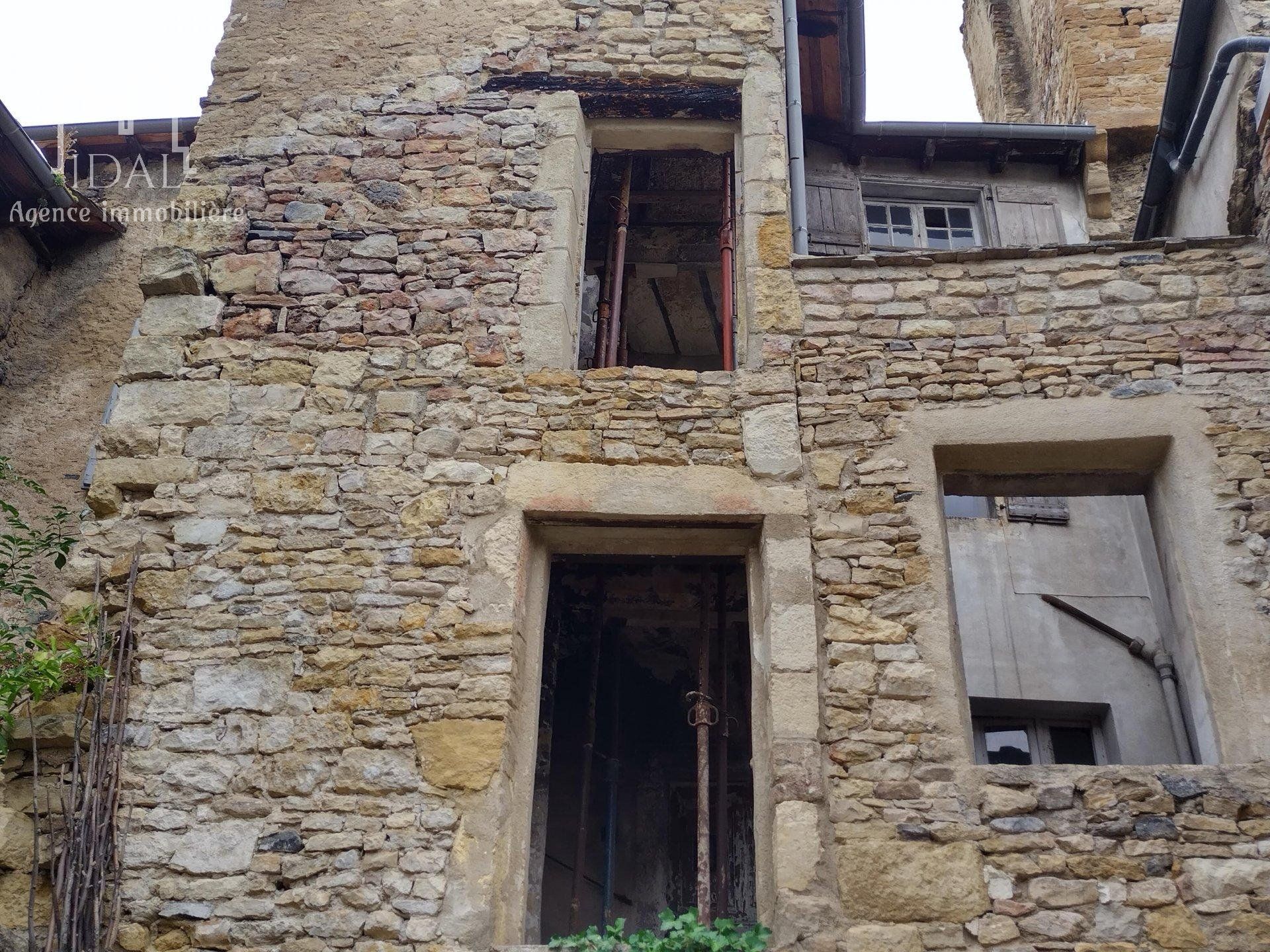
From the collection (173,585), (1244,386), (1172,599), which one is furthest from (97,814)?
(1244,386)

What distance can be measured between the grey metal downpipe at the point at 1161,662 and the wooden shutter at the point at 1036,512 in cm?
48

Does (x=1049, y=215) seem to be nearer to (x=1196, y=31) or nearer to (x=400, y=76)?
(x=1196, y=31)

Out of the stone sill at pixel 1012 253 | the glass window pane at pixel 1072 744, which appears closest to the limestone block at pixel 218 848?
the stone sill at pixel 1012 253

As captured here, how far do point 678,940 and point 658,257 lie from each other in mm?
4650

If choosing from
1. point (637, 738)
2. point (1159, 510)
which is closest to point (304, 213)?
point (637, 738)

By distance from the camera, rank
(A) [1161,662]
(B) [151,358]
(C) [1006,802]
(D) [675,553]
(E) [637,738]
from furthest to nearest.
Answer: (E) [637,738]
(A) [1161,662]
(B) [151,358]
(D) [675,553]
(C) [1006,802]

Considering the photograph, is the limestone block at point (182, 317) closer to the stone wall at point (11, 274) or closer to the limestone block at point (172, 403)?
the limestone block at point (172, 403)

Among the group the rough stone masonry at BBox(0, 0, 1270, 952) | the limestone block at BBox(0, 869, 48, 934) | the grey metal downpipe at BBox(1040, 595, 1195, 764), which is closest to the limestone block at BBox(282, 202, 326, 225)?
the rough stone masonry at BBox(0, 0, 1270, 952)

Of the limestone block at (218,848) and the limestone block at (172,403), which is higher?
the limestone block at (172,403)

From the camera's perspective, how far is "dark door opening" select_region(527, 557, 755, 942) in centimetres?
575

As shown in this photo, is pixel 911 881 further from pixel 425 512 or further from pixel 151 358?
pixel 151 358

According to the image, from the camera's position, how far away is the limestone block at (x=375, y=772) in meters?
3.78

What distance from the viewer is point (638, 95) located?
212 inches

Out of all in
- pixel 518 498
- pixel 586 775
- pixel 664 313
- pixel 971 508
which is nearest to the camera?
pixel 518 498
